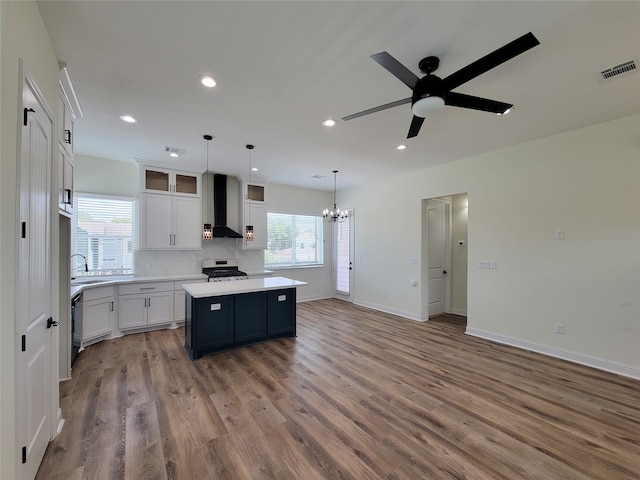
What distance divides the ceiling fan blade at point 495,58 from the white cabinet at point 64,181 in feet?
10.4

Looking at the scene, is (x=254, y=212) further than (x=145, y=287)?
Yes

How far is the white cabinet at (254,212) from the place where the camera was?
18.6 feet

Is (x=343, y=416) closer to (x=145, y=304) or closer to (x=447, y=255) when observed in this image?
(x=145, y=304)

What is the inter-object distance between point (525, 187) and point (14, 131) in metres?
5.13

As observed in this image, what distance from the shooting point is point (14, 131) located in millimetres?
1374

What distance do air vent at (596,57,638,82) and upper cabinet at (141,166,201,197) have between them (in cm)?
555

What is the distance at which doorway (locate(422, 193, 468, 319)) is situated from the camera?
18.5ft

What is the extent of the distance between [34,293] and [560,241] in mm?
5293

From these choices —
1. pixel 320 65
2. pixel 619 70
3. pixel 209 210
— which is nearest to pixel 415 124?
pixel 320 65

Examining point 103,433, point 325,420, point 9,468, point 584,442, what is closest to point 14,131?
point 9,468

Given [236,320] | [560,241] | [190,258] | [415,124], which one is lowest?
[236,320]

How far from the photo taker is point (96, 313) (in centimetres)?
398

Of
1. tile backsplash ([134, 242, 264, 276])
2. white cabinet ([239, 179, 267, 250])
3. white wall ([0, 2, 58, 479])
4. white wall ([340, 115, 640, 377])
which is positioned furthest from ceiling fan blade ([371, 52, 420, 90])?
tile backsplash ([134, 242, 264, 276])

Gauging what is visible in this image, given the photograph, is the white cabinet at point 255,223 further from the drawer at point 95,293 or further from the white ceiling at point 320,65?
the drawer at point 95,293
